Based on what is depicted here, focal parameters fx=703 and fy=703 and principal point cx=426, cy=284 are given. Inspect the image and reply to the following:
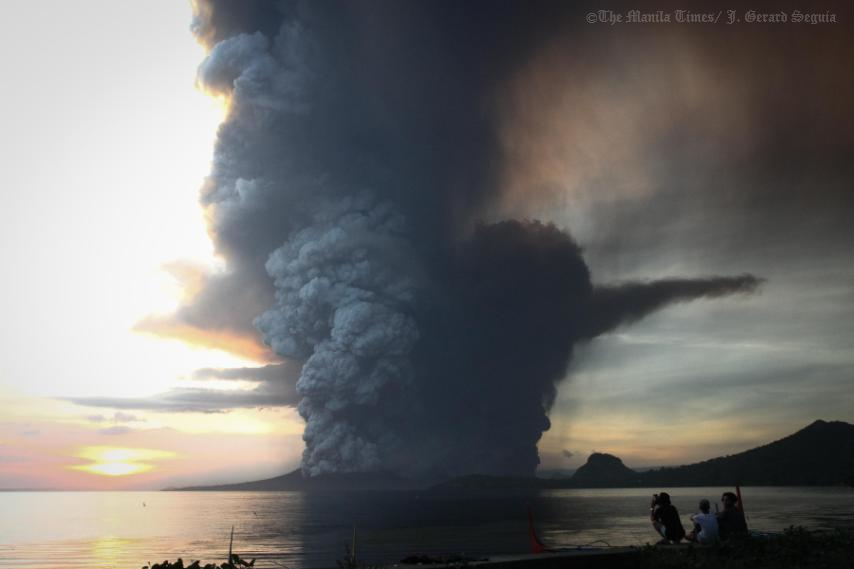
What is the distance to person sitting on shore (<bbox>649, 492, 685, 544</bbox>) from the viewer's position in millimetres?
18469

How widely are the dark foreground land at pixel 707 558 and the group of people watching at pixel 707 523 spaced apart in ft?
3.43

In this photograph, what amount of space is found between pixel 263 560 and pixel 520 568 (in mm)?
51494

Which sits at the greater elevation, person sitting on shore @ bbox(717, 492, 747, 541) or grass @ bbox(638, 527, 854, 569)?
person sitting on shore @ bbox(717, 492, 747, 541)

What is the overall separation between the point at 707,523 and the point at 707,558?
2584mm

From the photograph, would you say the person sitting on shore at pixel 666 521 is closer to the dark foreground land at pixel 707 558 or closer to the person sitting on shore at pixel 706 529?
the person sitting on shore at pixel 706 529

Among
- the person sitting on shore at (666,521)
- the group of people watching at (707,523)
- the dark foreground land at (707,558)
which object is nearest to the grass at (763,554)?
the dark foreground land at (707,558)

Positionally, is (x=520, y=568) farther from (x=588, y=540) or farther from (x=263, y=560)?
(x=588, y=540)

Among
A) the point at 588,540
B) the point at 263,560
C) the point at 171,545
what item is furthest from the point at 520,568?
the point at 171,545

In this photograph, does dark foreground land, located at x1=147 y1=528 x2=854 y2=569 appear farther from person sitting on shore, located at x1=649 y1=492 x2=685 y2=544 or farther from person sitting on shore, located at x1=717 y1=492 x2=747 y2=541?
person sitting on shore, located at x1=649 y1=492 x2=685 y2=544

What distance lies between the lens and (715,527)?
16859mm

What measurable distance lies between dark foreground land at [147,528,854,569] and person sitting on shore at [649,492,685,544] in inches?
104

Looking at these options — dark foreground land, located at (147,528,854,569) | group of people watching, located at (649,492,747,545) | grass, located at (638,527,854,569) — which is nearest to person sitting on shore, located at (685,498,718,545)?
group of people watching, located at (649,492,747,545)

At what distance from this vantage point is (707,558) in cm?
1445

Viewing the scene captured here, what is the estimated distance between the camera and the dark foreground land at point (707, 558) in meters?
13.6
